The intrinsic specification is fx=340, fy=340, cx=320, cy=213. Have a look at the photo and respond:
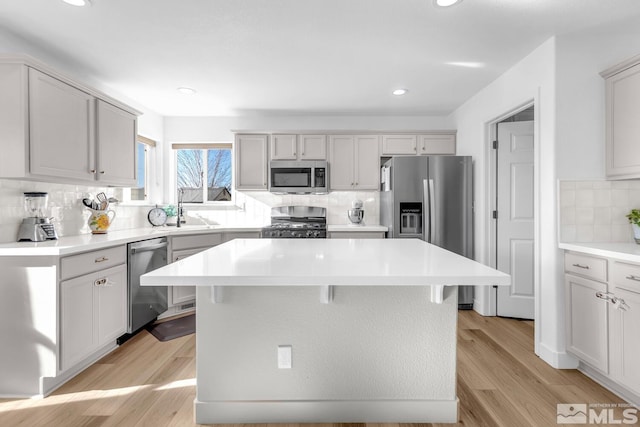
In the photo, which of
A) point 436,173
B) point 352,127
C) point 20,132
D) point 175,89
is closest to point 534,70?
point 436,173

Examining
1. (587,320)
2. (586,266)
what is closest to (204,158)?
(586,266)

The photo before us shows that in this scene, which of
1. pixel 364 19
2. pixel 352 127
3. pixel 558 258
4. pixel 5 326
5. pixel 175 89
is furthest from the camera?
pixel 352 127

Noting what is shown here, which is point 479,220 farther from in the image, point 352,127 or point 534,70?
point 352,127

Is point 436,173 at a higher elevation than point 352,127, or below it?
below

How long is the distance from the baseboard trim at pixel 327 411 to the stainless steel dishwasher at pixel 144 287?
151 cm

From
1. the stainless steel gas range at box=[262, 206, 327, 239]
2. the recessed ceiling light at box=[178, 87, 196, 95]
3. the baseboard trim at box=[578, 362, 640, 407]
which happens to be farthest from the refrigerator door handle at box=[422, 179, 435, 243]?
the recessed ceiling light at box=[178, 87, 196, 95]

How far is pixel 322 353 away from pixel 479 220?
2670 millimetres

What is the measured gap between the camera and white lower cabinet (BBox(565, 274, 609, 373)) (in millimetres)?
2094

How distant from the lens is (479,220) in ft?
12.1

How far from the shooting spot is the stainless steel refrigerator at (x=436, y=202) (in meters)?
3.84

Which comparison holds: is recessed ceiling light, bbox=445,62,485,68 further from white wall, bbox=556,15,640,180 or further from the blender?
the blender

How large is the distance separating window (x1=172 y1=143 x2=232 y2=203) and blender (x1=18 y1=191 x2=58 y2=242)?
2.13 metres

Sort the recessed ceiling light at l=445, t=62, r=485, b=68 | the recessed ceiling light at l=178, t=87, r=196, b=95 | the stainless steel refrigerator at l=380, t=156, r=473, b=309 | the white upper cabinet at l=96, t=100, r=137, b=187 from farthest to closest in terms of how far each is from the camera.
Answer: the stainless steel refrigerator at l=380, t=156, r=473, b=309
the recessed ceiling light at l=178, t=87, r=196, b=95
the recessed ceiling light at l=445, t=62, r=485, b=68
the white upper cabinet at l=96, t=100, r=137, b=187

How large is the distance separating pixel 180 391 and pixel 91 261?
1101 millimetres
